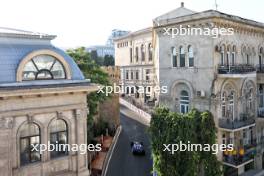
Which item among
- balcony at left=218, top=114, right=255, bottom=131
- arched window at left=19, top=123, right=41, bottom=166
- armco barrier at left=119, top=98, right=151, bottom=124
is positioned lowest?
armco barrier at left=119, top=98, right=151, bottom=124

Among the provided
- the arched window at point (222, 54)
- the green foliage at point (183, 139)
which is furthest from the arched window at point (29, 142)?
the arched window at point (222, 54)

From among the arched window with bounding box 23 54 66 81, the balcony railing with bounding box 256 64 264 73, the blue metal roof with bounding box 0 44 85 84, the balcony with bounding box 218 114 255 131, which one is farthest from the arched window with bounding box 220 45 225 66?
the blue metal roof with bounding box 0 44 85 84

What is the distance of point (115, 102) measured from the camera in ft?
130

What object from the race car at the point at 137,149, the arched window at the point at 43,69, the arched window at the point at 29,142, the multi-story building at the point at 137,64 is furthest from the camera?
the multi-story building at the point at 137,64

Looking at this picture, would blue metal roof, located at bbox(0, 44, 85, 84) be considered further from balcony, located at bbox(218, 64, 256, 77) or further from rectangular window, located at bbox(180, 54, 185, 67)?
balcony, located at bbox(218, 64, 256, 77)

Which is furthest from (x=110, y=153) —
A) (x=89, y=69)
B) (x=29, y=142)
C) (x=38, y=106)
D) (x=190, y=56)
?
→ (x=38, y=106)

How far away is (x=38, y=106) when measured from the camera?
45.7 feet

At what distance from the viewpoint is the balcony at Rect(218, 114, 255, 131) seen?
79.6ft

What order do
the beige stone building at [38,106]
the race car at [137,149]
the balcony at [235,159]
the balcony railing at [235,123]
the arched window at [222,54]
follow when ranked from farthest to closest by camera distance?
the race car at [137,149], the balcony at [235,159], the arched window at [222,54], the balcony railing at [235,123], the beige stone building at [38,106]

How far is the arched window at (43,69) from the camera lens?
1384 cm

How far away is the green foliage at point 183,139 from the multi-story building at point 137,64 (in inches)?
929

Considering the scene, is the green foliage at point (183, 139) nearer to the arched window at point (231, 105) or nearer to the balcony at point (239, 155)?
the balcony at point (239, 155)

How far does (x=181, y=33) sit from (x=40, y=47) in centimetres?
1428

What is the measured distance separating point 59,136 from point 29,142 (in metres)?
1.51
